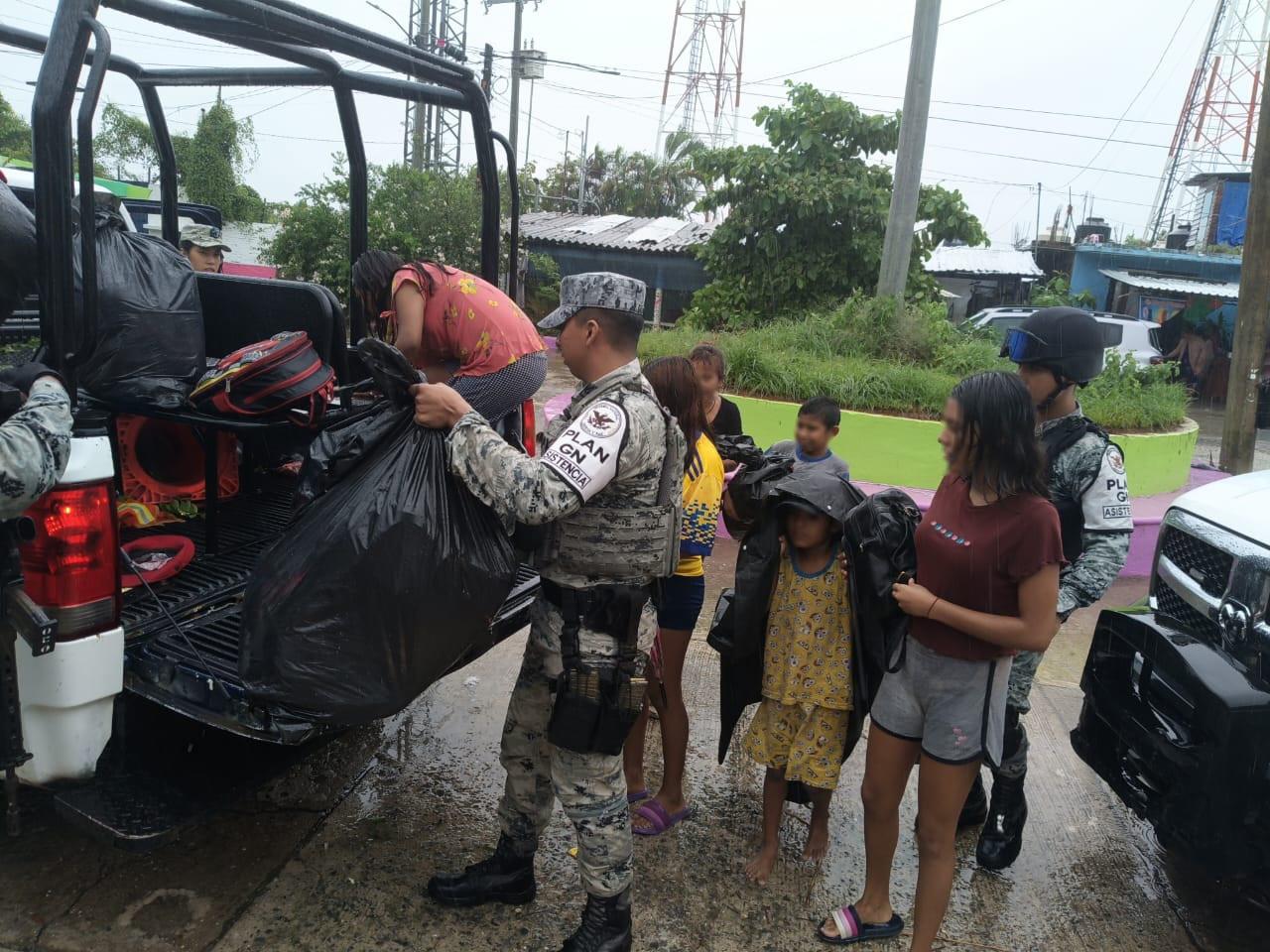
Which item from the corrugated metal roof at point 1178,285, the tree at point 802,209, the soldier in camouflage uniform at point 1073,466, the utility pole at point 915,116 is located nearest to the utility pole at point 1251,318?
the utility pole at point 915,116

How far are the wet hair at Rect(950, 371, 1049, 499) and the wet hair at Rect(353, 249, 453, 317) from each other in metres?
1.78

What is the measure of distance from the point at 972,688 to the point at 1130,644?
0.74 meters

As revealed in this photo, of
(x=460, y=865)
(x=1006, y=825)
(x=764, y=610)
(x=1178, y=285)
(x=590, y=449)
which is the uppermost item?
(x=1178, y=285)

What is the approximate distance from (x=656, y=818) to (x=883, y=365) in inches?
194

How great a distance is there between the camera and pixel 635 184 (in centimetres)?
3347

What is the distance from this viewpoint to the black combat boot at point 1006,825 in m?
2.91

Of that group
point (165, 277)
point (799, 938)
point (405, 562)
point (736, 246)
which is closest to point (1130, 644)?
point (799, 938)

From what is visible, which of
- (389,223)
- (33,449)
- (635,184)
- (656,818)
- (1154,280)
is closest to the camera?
(33,449)

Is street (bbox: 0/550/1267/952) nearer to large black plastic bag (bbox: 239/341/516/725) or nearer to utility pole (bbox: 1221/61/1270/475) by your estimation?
large black plastic bag (bbox: 239/341/516/725)

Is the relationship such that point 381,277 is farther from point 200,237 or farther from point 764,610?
point 200,237

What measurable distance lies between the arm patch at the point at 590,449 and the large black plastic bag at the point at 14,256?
4.20 ft

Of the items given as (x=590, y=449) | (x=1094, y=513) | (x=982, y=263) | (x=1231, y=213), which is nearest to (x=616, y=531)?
(x=590, y=449)

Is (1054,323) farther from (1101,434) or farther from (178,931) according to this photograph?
(178,931)

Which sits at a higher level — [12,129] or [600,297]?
[12,129]
